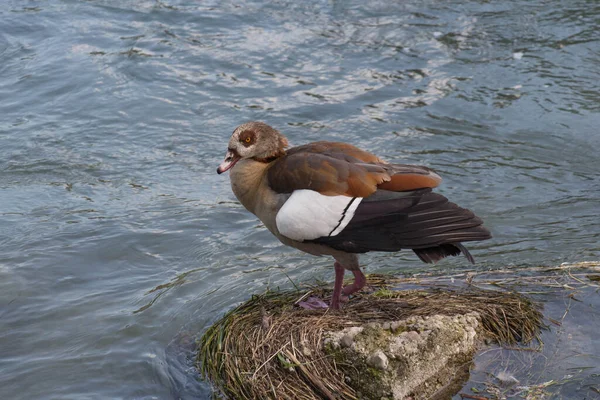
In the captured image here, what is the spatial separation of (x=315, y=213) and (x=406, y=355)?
1032mm

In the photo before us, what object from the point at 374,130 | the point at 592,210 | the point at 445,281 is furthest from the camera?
the point at 374,130

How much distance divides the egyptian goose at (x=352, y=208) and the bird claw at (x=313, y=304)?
13 millimetres

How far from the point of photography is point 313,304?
5066 millimetres

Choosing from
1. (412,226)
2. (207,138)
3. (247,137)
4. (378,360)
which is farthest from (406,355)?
(207,138)

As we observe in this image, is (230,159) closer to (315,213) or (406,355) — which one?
(315,213)

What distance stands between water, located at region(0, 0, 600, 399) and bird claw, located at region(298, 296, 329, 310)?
0.82 m

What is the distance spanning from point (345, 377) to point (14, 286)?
11.0 feet

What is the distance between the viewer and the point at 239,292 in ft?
20.2

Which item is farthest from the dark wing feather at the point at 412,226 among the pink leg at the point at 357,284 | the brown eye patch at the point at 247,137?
the brown eye patch at the point at 247,137

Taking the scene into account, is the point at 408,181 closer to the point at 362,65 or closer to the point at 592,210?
the point at 592,210

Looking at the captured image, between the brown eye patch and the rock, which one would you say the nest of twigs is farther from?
the brown eye patch

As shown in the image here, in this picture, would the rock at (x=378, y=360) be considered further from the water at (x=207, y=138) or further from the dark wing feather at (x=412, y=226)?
the water at (x=207, y=138)

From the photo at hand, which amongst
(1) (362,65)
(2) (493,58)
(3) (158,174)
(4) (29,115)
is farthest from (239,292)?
(2) (493,58)

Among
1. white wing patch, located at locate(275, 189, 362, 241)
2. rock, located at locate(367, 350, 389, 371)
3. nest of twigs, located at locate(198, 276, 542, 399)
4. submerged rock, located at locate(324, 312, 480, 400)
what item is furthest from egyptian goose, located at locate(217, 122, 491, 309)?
rock, located at locate(367, 350, 389, 371)
